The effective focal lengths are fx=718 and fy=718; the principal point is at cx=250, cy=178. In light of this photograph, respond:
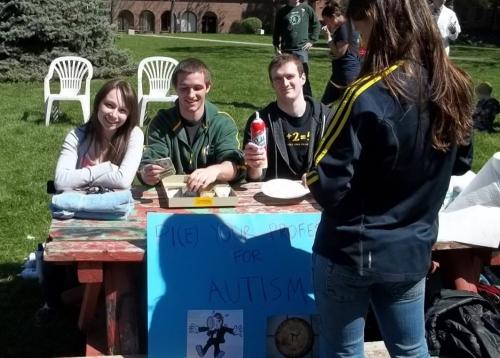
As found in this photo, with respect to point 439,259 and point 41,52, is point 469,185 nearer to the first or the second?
point 439,259

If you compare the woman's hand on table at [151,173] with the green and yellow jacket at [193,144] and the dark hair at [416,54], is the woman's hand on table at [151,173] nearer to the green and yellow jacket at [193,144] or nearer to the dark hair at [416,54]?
the green and yellow jacket at [193,144]

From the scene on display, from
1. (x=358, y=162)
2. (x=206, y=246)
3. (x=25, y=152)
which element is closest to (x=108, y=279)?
(x=206, y=246)

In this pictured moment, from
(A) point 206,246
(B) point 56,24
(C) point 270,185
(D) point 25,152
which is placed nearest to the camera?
(A) point 206,246

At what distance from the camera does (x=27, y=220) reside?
17.5 feet

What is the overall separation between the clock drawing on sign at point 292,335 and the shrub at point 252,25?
40.0m

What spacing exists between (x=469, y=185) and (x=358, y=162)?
154 centimetres

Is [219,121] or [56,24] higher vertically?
[56,24]

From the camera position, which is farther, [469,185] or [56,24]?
[56,24]

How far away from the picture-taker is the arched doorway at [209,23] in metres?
47.8

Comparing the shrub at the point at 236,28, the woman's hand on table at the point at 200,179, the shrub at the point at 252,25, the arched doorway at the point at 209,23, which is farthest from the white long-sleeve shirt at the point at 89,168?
the arched doorway at the point at 209,23

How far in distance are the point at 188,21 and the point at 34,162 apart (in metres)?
42.4

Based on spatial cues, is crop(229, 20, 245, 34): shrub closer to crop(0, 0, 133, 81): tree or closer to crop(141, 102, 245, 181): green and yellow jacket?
crop(0, 0, 133, 81): tree

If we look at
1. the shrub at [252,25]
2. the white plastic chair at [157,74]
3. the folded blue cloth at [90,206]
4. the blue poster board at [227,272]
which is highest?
the shrub at [252,25]

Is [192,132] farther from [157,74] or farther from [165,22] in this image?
[165,22]
